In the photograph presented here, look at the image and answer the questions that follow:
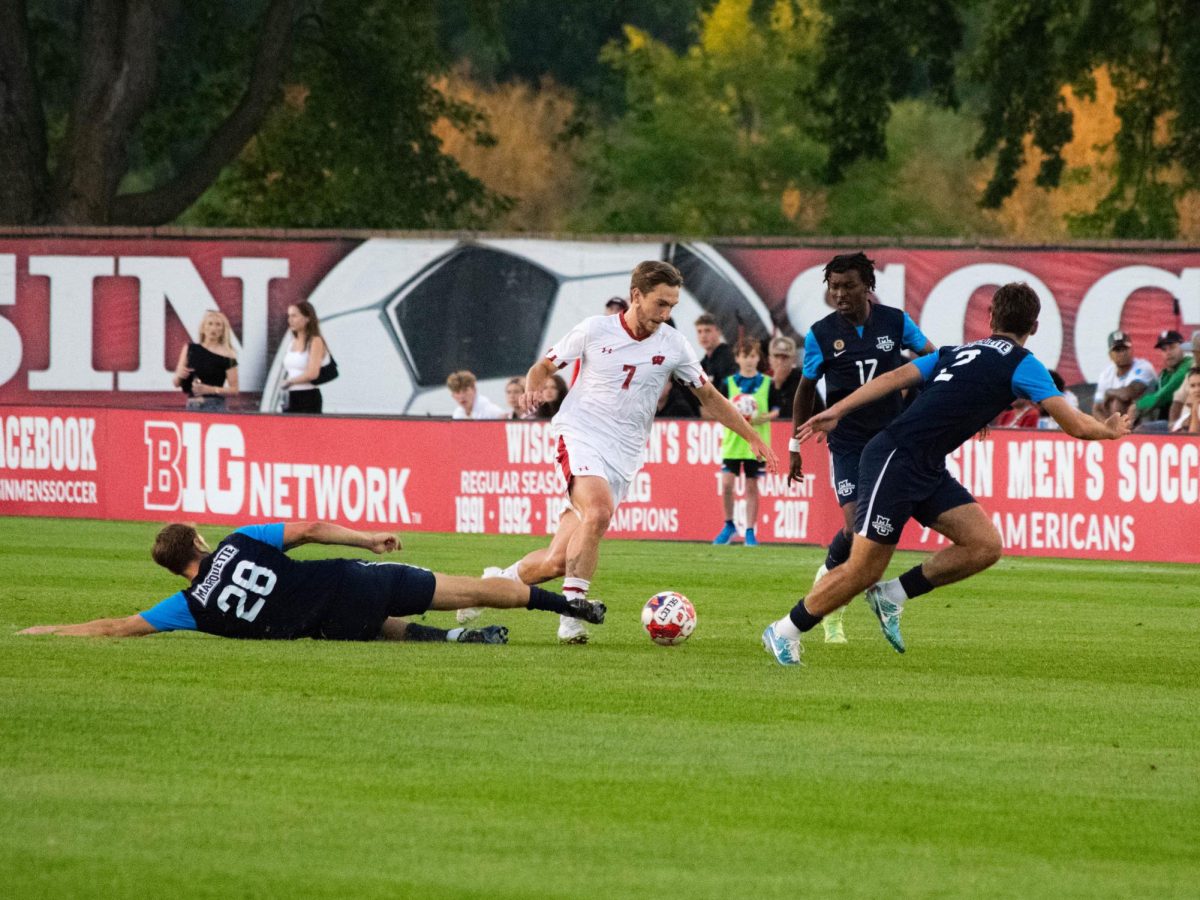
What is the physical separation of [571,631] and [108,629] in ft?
8.01

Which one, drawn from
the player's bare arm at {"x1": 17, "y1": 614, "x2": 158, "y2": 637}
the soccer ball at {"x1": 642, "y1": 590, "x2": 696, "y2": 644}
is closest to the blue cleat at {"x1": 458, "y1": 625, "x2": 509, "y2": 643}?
the soccer ball at {"x1": 642, "y1": 590, "x2": 696, "y2": 644}

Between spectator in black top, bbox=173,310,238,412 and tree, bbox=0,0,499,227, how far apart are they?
38.1ft

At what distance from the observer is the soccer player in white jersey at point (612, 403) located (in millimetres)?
11969

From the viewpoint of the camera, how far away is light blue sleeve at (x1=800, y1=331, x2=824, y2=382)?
12086 mm

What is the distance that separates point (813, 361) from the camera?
1210cm

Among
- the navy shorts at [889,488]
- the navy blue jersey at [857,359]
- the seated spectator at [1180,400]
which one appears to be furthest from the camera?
the seated spectator at [1180,400]

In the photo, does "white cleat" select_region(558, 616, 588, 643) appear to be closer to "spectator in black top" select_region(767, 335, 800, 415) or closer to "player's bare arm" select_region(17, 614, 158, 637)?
Answer: "player's bare arm" select_region(17, 614, 158, 637)

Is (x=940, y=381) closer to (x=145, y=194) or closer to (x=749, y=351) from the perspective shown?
(x=749, y=351)

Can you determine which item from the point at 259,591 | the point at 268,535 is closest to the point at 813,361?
the point at 268,535

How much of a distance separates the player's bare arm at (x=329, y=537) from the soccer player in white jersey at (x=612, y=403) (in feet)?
3.79

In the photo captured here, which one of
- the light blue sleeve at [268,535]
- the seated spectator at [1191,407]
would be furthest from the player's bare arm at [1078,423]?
the seated spectator at [1191,407]

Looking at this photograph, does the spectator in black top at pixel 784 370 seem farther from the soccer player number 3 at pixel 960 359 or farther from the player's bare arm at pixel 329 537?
the player's bare arm at pixel 329 537

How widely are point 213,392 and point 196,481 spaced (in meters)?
0.99

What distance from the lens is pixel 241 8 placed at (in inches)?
2127
